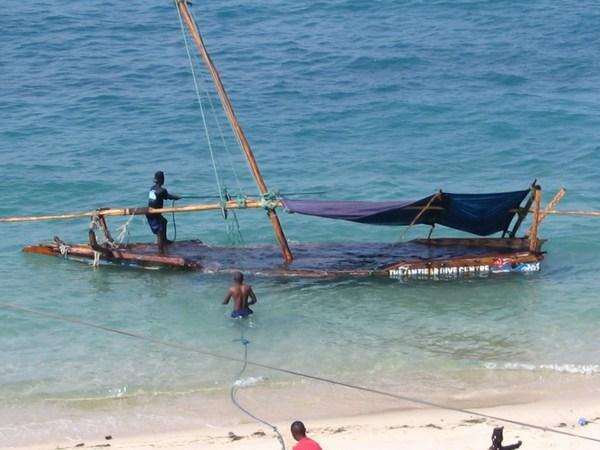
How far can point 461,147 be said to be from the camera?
23078 millimetres

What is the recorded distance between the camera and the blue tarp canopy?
14.9 metres

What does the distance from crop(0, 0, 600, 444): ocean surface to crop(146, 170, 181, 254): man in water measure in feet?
2.08

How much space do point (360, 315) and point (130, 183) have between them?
8.07 m

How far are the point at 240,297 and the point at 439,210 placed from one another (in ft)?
11.6

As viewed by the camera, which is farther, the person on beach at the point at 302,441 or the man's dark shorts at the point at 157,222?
the man's dark shorts at the point at 157,222

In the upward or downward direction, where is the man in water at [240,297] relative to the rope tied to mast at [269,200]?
downward

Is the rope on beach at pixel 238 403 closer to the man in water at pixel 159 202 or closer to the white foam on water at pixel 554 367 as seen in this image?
the man in water at pixel 159 202

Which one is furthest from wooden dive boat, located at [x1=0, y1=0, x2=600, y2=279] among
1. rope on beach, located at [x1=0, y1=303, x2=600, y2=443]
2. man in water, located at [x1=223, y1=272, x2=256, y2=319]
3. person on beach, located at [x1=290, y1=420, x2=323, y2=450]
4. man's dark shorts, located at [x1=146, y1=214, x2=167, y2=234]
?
person on beach, located at [x1=290, y1=420, x2=323, y2=450]

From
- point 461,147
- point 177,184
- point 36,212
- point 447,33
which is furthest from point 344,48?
point 36,212

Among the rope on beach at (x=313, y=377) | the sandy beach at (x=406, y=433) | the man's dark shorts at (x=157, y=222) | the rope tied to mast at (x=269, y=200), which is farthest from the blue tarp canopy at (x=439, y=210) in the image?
the sandy beach at (x=406, y=433)

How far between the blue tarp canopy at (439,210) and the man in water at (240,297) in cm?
147

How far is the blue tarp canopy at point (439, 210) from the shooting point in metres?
14.9

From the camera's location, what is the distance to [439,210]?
1558 cm

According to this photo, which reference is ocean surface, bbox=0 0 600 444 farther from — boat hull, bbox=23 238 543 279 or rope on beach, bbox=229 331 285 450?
boat hull, bbox=23 238 543 279
